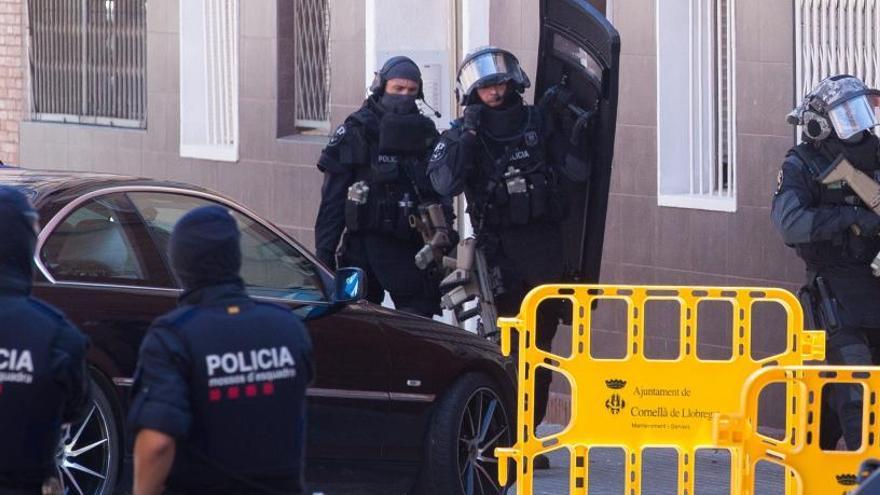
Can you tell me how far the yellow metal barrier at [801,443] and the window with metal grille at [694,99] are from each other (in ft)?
15.0

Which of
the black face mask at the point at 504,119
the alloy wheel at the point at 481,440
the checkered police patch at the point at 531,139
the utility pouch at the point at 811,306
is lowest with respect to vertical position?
the alloy wheel at the point at 481,440

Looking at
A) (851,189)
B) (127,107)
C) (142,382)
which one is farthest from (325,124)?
(142,382)

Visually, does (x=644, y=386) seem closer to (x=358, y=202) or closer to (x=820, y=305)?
(x=820, y=305)

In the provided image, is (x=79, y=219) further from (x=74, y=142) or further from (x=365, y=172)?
(x=74, y=142)

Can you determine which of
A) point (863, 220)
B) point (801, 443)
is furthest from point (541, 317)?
point (801, 443)

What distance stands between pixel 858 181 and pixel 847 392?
88 centimetres

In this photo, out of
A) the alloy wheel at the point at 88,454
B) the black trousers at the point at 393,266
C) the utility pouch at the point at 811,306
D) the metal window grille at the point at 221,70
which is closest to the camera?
the alloy wheel at the point at 88,454

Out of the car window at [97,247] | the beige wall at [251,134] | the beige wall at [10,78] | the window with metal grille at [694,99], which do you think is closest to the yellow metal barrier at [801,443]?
the car window at [97,247]

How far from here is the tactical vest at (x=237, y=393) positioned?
4340 millimetres

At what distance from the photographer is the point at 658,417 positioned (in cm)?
696

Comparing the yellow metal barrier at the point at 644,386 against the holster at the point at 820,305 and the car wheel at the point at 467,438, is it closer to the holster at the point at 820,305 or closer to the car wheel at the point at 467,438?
the car wheel at the point at 467,438

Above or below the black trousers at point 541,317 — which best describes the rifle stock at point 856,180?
above

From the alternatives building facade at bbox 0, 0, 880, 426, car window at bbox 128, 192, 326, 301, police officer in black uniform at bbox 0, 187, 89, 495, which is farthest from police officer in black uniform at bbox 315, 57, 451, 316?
police officer in black uniform at bbox 0, 187, 89, 495

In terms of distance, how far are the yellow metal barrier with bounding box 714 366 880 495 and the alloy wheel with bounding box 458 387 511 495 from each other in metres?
1.88
